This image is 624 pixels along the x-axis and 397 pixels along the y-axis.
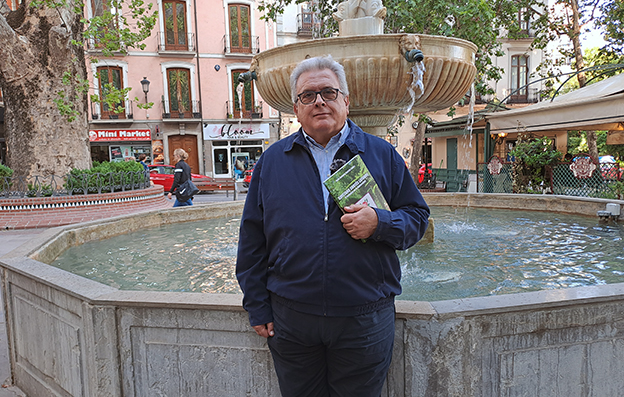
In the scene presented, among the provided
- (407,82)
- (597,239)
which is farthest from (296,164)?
(597,239)

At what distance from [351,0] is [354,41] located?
3.61 ft

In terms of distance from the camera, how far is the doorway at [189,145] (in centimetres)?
2762

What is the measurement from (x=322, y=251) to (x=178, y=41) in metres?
28.4

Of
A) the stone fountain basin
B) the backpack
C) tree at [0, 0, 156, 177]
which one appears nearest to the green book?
the stone fountain basin

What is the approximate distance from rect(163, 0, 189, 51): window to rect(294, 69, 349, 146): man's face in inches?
1094

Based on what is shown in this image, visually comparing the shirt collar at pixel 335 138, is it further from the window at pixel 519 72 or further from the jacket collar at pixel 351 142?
the window at pixel 519 72

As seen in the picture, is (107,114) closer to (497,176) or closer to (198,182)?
(198,182)

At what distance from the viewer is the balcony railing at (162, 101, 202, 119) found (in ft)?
88.7

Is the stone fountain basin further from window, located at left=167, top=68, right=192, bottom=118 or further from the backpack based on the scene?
window, located at left=167, top=68, right=192, bottom=118

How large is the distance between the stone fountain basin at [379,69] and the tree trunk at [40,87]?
8.37 metres

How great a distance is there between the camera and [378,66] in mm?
4543

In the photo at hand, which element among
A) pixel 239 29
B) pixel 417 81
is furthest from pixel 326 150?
pixel 239 29

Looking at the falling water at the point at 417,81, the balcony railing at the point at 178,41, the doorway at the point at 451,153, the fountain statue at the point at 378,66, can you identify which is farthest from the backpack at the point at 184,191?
the balcony railing at the point at 178,41

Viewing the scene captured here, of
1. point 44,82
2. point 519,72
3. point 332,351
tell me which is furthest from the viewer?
point 519,72
